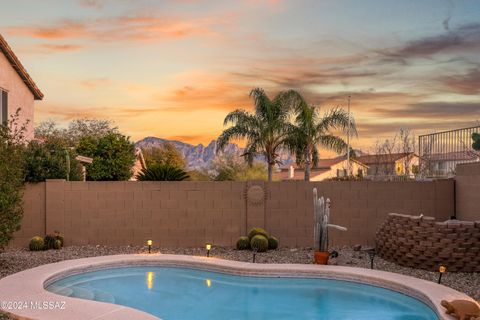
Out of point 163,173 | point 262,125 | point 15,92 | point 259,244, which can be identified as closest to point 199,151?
point 262,125

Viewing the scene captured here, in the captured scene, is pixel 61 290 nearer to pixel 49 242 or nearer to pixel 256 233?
pixel 49 242

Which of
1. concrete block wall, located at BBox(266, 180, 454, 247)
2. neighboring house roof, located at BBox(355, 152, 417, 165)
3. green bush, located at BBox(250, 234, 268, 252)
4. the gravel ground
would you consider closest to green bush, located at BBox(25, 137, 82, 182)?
the gravel ground

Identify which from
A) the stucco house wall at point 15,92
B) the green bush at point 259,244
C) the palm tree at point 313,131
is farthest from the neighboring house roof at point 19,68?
the green bush at point 259,244

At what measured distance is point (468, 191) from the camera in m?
14.0

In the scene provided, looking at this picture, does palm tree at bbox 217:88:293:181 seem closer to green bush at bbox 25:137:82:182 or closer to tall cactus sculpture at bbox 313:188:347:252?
green bush at bbox 25:137:82:182

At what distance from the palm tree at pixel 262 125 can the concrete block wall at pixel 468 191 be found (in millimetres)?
9973

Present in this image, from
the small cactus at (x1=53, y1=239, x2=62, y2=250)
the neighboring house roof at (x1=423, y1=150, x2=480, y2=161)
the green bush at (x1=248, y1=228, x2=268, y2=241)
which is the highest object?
the neighboring house roof at (x1=423, y1=150, x2=480, y2=161)

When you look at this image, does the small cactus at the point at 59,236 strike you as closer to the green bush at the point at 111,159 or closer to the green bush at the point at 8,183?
the green bush at the point at 8,183

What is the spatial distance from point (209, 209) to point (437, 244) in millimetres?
6395

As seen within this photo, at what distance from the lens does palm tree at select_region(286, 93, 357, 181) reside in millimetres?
23594

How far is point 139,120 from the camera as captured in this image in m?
30.3

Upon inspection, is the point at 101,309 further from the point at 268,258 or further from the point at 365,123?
the point at 365,123

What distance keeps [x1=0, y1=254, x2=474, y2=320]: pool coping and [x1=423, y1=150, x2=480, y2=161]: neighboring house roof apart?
19.3 feet

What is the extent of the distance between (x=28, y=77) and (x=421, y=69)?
51.7 ft
